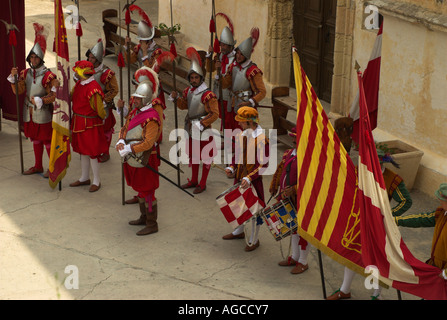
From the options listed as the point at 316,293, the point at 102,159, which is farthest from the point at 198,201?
the point at 316,293

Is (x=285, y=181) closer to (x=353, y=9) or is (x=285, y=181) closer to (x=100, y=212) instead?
(x=100, y=212)

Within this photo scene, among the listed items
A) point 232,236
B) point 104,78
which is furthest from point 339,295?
point 104,78

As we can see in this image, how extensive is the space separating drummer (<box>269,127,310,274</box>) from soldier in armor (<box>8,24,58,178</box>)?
3.15 metres

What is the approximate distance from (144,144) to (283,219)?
1594 millimetres

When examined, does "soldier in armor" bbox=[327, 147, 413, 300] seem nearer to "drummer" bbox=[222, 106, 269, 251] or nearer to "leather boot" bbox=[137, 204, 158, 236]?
"drummer" bbox=[222, 106, 269, 251]

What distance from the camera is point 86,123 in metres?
8.66

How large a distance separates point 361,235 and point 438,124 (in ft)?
9.91

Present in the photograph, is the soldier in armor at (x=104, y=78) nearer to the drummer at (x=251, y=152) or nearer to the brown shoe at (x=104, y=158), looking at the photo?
the brown shoe at (x=104, y=158)

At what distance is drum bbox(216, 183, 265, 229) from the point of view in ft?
23.9

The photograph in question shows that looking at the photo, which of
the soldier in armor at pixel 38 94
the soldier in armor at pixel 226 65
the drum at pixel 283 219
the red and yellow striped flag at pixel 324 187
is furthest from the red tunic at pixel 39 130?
the red and yellow striped flag at pixel 324 187

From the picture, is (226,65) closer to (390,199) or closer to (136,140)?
(136,140)

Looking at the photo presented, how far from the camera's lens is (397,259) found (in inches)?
230

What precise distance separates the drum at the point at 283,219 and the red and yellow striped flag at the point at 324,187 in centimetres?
40

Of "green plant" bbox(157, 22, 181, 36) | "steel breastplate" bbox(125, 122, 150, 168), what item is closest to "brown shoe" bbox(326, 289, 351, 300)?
"steel breastplate" bbox(125, 122, 150, 168)
